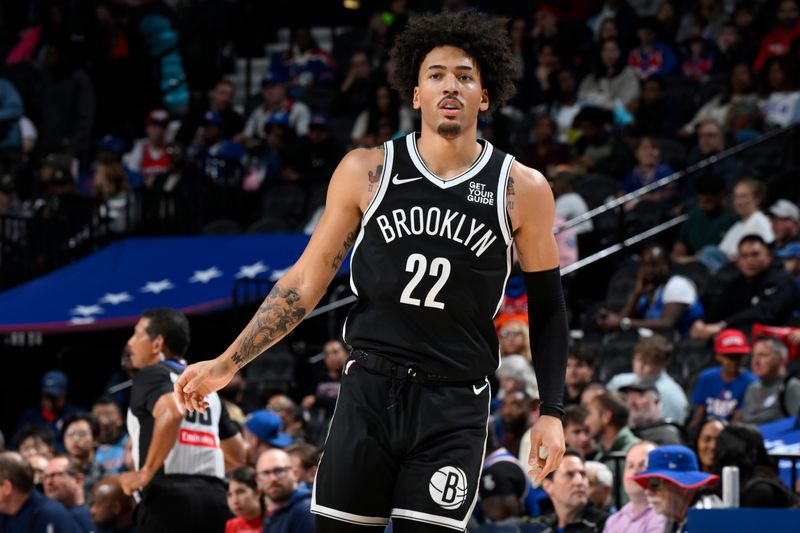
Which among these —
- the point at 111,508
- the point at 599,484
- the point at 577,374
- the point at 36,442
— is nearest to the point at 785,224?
the point at 577,374

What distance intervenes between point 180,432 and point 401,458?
3.05 m

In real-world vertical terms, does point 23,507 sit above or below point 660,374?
below

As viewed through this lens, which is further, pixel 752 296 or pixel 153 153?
pixel 153 153

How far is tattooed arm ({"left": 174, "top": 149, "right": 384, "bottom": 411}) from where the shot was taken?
174 inches

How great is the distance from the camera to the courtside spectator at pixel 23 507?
29.3ft

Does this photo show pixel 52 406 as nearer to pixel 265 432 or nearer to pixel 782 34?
pixel 265 432

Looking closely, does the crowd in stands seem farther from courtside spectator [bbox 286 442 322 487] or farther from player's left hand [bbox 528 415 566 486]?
player's left hand [bbox 528 415 566 486]

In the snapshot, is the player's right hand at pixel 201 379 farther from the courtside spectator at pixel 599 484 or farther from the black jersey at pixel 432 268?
the courtside spectator at pixel 599 484

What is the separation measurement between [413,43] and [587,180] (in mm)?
9878

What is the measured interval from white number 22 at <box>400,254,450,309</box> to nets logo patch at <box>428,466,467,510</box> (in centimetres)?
49

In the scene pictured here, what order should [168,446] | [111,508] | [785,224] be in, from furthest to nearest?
1. [785,224]
2. [111,508]
3. [168,446]

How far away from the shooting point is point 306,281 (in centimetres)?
453

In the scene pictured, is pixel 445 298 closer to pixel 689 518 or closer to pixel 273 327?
pixel 273 327

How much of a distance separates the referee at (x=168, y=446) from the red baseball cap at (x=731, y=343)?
4.29 m
